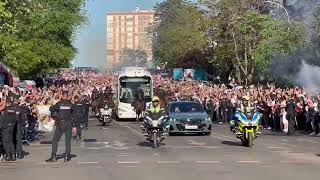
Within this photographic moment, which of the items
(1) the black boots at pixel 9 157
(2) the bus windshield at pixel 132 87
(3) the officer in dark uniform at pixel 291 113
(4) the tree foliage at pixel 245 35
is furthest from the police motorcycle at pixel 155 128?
(4) the tree foliage at pixel 245 35

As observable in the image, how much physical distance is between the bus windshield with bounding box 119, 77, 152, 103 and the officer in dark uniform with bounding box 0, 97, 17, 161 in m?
28.4

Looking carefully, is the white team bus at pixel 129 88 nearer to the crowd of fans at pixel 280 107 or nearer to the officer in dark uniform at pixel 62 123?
the crowd of fans at pixel 280 107

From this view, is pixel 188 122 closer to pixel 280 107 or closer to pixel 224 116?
pixel 280 107

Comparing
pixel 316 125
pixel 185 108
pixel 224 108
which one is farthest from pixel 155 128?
pixel 224 108

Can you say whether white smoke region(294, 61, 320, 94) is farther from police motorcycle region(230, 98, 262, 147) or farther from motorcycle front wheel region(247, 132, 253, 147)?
motorcycle front wheel region(247, 132, 253, 147)

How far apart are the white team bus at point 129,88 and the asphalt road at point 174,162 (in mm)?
21630

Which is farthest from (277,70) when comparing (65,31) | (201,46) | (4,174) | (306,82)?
(4,174)

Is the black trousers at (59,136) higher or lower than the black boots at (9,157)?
higher

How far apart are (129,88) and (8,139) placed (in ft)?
95.2

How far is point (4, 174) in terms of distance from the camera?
16047 mm

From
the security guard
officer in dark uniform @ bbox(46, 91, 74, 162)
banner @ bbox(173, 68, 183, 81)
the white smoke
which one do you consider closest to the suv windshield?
the security guard

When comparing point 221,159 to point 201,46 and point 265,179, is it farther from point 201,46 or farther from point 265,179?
point 201,46

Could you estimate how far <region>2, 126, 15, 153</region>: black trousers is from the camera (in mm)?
19312

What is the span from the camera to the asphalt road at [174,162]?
15.5 metres
